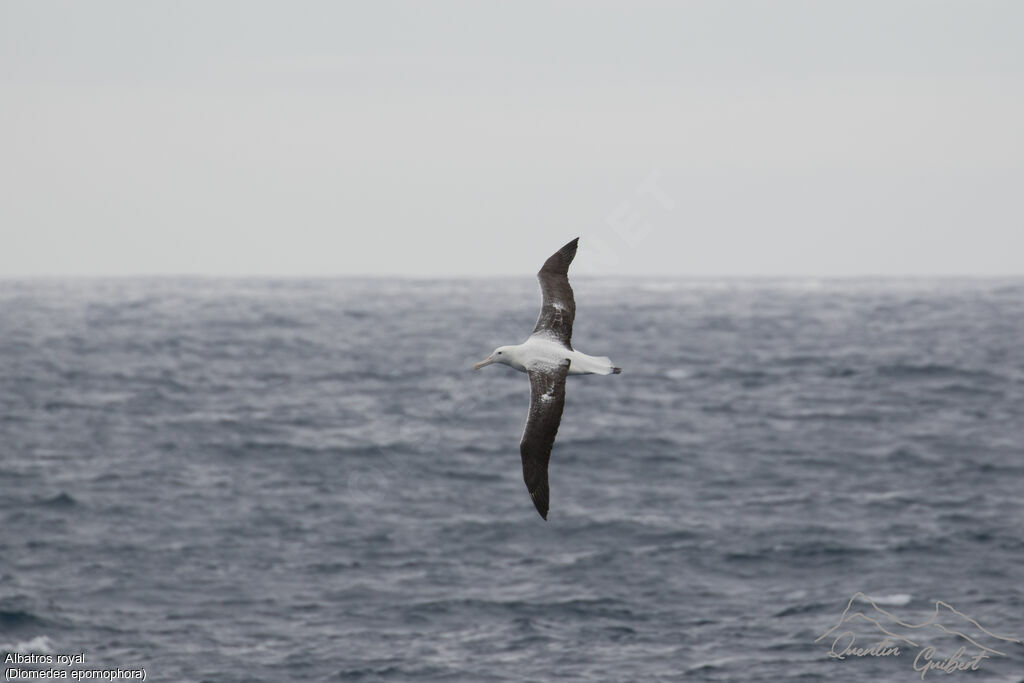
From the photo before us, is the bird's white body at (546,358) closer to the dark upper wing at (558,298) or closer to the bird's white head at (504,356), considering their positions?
the bird's white head at (504,356)

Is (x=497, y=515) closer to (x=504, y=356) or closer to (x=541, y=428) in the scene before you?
(x=504, y=356)

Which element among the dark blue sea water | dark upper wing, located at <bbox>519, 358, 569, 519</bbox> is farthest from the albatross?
the dark blue sea water

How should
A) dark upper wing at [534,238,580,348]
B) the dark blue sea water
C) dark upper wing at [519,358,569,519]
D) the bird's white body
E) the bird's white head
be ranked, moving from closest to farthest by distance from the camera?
dark upper wing at [519,358,569,519] < the bird's white body < the bird's white head < dark upper wing at [534,238,580,348] < the dark blue sea water

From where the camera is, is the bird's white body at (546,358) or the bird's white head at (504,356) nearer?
the bird's white body at (546,358)

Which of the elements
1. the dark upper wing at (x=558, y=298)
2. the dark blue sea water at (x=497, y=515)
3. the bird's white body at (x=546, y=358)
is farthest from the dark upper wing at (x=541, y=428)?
the dark blue sea water at (x=497, y=515)

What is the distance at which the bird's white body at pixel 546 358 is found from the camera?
15555mm

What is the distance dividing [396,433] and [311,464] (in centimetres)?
677

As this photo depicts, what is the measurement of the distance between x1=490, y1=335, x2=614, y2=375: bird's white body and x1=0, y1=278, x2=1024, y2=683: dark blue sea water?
45.0 ft

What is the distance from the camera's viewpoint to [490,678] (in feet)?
90.2

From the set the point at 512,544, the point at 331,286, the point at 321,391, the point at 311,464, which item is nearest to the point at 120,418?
the point at 321,391

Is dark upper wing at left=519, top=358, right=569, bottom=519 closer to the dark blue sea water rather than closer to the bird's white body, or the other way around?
the bird's white body

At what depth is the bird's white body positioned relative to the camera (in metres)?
15.6

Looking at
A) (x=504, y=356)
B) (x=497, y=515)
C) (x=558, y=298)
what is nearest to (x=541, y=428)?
(x=504, y=356)

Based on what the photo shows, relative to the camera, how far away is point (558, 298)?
16516mm
